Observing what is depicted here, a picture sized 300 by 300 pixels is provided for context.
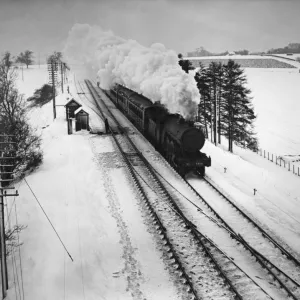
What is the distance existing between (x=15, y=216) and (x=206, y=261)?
871cm

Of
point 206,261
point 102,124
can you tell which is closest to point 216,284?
point 206,261

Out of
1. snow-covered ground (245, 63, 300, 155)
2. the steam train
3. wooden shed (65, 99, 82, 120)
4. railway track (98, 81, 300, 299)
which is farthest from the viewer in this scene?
snow-covered ground (245, 63, 300, 155)

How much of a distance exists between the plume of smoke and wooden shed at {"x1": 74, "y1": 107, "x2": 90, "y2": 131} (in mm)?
5017

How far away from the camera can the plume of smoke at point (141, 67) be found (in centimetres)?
1927

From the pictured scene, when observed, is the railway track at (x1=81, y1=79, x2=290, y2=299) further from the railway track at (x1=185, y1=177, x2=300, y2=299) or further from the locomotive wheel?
the locomotive wheel

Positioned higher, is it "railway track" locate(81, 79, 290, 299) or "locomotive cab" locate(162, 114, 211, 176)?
"locomotive cab" locate(162, 114, 211, 176)

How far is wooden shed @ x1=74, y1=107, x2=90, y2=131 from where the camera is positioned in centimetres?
3005

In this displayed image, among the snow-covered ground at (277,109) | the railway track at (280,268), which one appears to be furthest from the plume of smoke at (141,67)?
the snow-covered ground at (277,109)

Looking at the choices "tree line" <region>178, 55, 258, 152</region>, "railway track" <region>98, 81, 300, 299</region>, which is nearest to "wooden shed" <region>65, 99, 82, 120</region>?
"tree line" <region>178, 55, 258, 152</region>

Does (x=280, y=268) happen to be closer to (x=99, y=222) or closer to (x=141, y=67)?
(x=99, y=222)

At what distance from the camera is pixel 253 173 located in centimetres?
2189

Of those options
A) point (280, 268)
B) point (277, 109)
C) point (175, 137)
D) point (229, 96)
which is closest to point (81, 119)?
point (175, 137)

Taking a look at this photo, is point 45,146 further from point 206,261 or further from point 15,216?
point 206,261

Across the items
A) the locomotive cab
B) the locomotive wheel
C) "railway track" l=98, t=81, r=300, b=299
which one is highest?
the locomotive cab
